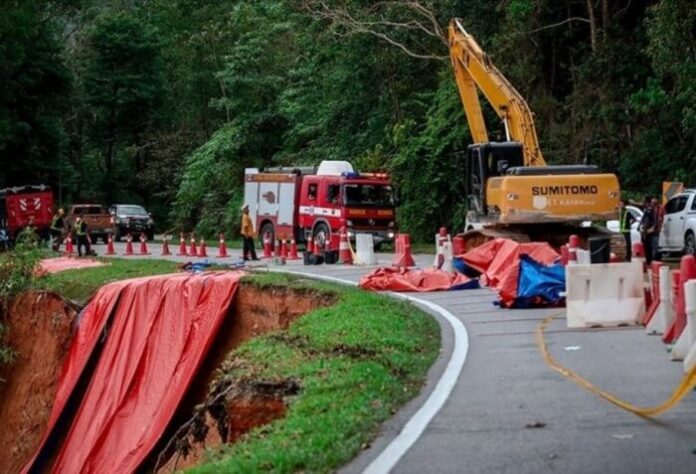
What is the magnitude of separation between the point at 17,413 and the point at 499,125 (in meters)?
21.6

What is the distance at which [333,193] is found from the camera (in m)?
40.7

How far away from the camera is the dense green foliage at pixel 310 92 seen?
133 feet

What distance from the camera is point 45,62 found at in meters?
63.3

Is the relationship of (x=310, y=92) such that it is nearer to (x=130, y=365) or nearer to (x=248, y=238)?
(x=248, y=238)

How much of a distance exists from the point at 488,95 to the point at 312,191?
10.8 metres

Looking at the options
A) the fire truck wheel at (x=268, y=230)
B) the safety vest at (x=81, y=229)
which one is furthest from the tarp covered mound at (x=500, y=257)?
the safety vest at (x=81, y=229)

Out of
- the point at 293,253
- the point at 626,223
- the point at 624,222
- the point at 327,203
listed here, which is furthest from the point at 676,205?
the point at 327,203

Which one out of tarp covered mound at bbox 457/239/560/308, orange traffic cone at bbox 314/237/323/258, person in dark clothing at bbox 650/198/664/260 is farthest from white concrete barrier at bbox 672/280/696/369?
orange traffic cone at bbox 314/237/323/258

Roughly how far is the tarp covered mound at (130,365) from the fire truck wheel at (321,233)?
582 inches

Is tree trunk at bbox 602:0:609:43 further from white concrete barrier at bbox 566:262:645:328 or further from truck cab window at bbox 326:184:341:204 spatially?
white concrete barrier at bbox 566:262:645:328

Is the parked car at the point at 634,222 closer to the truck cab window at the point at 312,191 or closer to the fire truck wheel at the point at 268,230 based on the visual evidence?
the truck cab window at the point at 312,191

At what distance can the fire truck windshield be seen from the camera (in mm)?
40438

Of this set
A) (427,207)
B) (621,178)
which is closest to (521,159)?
(621,178)

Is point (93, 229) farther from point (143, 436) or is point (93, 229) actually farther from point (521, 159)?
point (143, 436)
